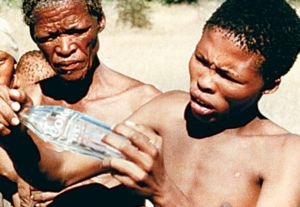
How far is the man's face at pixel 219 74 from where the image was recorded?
2.97 metres

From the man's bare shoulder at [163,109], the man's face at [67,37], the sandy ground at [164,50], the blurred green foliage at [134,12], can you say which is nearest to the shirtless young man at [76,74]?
the man's face at [67,37]

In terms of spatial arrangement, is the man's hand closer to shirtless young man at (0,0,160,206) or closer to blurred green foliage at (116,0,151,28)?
shirtless young man at (0,0,160,206)

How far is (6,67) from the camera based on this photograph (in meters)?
3.97

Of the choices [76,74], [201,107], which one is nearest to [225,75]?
[201,107]

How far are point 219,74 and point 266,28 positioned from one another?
Result: 232 millimetres

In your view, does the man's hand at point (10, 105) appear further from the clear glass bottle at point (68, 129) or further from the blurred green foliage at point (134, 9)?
the blurred green foliage at point (134, 9)

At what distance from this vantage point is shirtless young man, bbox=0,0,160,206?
3.62 meters

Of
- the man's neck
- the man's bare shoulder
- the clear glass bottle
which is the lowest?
the man's neck

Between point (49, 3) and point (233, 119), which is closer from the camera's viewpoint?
point (233, 119)

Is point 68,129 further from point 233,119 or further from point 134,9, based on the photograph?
point 134,9

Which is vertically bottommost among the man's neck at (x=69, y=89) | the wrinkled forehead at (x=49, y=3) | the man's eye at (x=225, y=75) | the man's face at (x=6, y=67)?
the man's neck at (x=69, y=89)

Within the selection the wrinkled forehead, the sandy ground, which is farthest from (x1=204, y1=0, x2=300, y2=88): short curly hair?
the sandy ground

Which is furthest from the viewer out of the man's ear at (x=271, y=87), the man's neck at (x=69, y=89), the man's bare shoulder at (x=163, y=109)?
the man's neck at (x=69, y=89)

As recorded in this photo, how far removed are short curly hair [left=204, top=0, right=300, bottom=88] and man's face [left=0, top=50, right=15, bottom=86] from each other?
1204mm
